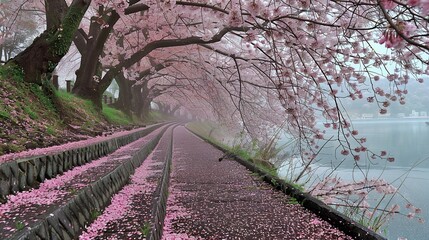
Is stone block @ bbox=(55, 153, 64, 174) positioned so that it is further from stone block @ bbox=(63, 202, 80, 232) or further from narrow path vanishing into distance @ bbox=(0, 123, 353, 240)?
stone block @ bbox=(63, 202, 80, 232)

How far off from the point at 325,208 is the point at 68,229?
102 inches

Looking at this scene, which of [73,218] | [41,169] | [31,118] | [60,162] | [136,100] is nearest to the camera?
[73,218]

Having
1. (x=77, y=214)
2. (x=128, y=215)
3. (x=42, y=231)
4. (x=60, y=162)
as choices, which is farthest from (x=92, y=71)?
(x=42, y=231)

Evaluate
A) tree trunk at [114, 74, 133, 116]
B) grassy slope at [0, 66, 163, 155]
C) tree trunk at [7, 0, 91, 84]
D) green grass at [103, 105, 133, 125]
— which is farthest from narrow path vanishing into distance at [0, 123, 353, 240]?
tree trunk at [114, 74, 133, 116]

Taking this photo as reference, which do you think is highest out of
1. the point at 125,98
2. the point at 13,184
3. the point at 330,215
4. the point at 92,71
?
the point at 92,71

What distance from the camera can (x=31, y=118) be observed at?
6.73 meters

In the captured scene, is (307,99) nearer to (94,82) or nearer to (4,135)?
(4,135)

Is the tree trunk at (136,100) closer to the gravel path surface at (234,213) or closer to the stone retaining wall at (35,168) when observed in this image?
the gravel path surface at (234,213)

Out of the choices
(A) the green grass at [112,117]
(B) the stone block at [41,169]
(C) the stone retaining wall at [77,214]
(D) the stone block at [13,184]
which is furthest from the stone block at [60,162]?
(A) the green grass at [112,117]

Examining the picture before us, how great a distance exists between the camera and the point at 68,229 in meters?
2.60

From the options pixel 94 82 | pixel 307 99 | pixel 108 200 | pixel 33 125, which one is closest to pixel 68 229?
pixel 108 200

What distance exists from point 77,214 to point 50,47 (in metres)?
A: 6.41

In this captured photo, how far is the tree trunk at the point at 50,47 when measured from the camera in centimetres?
819

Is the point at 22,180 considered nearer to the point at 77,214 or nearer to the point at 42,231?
the point at 77,214
